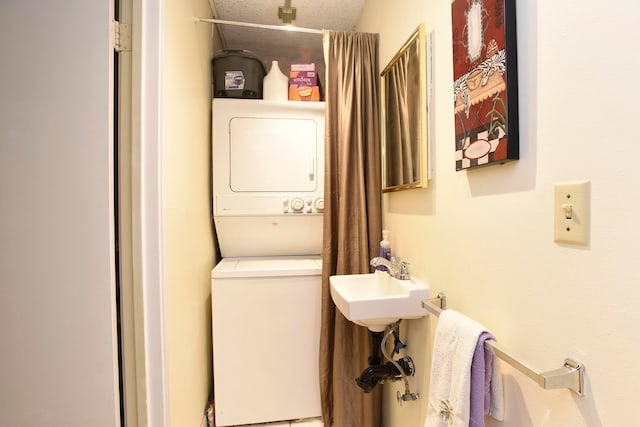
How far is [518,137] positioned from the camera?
0.72 m

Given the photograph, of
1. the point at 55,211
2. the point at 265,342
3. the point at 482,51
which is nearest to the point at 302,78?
the point at 482,51

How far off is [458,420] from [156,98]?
1.42 meters

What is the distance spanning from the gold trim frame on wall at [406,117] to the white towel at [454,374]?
1.84ft

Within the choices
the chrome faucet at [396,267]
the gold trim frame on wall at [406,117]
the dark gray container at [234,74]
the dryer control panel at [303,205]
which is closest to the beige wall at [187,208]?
the dark gray container at [234,74]

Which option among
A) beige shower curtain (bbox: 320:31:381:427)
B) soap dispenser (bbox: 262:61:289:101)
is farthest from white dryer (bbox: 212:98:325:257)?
beige shower curtain (bbox: 320:31:381:427)

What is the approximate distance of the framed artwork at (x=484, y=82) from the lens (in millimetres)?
720

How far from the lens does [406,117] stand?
52.4 inches

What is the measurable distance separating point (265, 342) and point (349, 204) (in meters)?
0.98

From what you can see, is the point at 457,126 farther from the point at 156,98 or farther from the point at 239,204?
the point at 239,204

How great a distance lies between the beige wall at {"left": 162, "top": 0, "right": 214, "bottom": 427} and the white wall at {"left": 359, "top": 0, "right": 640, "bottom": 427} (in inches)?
43.5

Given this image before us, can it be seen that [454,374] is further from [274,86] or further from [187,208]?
[274,86]

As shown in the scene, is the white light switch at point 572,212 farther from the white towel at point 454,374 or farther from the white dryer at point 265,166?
the white dryer at point 265,166

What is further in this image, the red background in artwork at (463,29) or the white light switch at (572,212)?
the red background in artwork at (463,29)

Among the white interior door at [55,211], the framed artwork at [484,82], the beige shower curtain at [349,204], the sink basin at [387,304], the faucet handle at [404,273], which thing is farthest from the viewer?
the beige shower curtain at [349,204]
